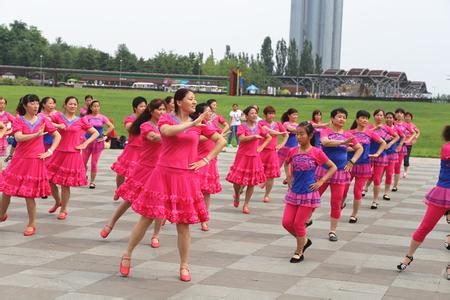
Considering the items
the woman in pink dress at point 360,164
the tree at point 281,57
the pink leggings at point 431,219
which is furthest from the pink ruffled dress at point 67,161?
the tree at point 281,57

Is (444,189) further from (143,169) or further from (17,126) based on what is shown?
(17,126)

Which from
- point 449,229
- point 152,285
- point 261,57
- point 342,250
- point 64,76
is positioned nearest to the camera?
point 152,285

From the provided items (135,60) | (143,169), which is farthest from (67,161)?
(135,60)

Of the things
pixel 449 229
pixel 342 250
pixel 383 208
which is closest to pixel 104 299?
pixel 342 250

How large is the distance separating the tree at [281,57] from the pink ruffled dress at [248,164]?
159 m

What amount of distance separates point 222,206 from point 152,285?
614 cm

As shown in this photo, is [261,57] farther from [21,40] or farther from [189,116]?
[189,116]

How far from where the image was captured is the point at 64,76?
136 metres

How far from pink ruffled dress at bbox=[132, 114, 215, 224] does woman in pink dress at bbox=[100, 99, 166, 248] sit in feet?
2.87

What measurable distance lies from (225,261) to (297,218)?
1023 mm

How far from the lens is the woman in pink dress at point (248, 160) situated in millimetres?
12281

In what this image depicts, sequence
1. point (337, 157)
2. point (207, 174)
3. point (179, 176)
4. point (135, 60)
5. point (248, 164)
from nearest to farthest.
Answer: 1. point (179, 176)
2. point (337, 157)
3. point (207, 174)
4. point (248, 164)
5. point (135, 60)

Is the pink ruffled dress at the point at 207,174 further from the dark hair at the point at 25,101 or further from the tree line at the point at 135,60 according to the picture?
the tree line at the point at 135,60

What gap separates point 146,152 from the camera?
8555mm
